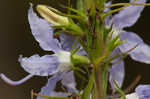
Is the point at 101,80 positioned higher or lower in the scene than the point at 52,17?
lower

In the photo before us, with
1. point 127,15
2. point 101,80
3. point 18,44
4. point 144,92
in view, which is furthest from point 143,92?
point 18,44

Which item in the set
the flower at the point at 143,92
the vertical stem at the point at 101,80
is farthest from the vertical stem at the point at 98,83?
the flower at the point at 143,92

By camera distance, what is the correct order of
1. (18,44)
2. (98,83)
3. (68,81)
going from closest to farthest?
(98,83), (68,81), (18,44)

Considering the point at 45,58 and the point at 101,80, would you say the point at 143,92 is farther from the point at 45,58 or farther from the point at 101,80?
the point at 45,58

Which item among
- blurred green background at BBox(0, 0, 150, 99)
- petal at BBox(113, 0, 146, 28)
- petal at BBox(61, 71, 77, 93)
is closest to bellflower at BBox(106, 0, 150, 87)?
petal at BBox(113, 0, 146, 28)

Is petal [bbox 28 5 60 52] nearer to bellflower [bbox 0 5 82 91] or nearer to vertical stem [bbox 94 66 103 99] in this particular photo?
bellflower [bbox 0 5 82 91]

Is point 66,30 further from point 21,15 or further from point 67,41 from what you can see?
point 21,15

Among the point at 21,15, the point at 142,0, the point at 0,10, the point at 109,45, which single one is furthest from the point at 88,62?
the point at 0,10

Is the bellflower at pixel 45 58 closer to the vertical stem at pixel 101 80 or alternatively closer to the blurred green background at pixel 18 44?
the vertical stem at pixel 101 80
